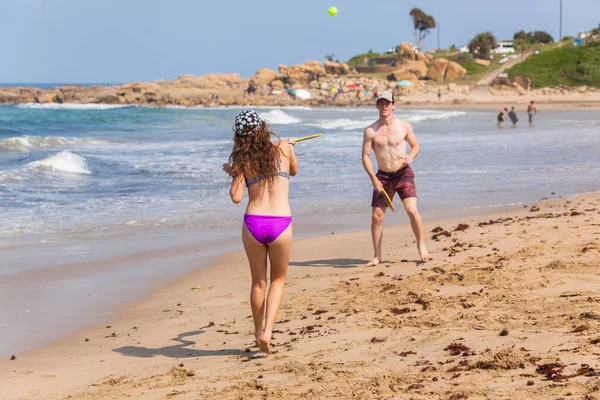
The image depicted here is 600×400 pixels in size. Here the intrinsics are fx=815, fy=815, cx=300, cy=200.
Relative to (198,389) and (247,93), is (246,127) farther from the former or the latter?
(247,93)

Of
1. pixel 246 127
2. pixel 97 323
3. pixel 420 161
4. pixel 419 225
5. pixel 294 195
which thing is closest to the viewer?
pixel 246 127

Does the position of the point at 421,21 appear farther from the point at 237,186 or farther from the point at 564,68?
the point at 237,186

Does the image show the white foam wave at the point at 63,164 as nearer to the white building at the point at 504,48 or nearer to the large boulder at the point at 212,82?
Answer: the large boulder at the point at 212,82

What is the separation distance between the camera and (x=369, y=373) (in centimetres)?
429

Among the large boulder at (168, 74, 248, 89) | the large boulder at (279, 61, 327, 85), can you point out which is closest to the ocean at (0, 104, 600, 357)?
the large boulder at (279, 61, 327, 85)

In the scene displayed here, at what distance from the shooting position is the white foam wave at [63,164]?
18.3m

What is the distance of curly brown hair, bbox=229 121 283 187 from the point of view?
4965 millimetres

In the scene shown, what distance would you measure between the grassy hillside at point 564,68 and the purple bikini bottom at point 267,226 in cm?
6761

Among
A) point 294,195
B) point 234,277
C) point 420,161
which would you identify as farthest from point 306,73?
point 234,277

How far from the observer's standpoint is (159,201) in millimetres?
13797

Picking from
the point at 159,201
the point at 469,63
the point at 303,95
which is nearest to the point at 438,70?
the point at 469,63

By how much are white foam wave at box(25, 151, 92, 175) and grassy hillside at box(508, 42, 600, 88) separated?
2253 inches

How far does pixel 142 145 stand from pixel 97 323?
74.5 ft

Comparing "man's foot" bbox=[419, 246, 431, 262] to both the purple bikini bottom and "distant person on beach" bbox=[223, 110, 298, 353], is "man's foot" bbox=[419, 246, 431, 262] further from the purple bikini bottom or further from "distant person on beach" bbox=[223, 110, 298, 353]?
the purple bikini bottom
